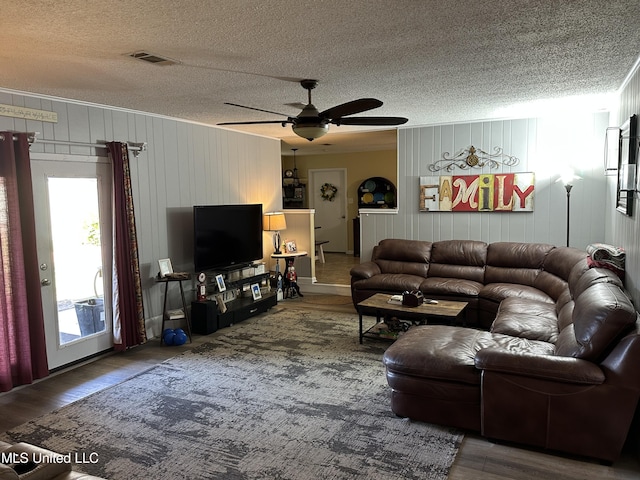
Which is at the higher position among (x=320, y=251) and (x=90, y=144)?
(x=90, y=144)

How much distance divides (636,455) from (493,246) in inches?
133

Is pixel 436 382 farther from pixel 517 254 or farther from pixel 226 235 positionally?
pixel 226 235

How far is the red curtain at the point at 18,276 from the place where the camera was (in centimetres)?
373

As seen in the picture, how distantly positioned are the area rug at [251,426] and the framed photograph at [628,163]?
2143 millimetres

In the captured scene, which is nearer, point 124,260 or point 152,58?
point 152,58

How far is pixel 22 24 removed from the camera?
7.89 feet

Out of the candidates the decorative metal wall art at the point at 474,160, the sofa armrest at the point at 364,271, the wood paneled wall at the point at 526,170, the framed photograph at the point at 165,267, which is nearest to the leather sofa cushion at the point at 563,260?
the wood paneled wall at the point at 526,170

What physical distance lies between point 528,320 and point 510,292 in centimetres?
125

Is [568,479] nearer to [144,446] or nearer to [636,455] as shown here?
[636,455]

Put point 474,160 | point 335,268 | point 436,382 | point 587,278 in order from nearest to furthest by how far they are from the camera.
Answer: point 436,382 < point 587,278 < point 474,160 < point 335,268

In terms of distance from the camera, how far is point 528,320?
3932mm

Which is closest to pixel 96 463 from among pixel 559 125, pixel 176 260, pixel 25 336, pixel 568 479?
pixel 25 336

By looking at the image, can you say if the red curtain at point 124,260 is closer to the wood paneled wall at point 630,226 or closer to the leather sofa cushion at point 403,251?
the leather sofa cushion at point 403,251
